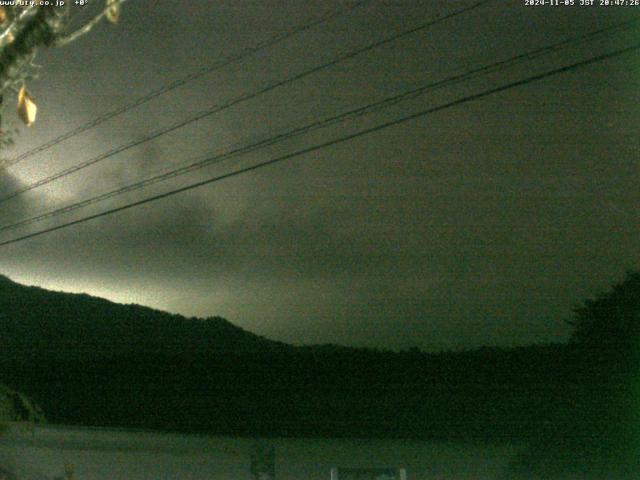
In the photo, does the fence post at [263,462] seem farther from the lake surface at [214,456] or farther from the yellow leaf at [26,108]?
the yellow leaf at [26,108]

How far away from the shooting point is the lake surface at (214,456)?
1347 centimetres

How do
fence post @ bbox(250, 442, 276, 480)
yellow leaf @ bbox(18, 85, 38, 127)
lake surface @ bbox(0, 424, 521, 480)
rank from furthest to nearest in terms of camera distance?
lake surface @ bbox(0, 424, 521, 480)
fence post @ bbox(250, 442, 276, 480)
yellow leaf @ bbox(18, 85, 38, 127)

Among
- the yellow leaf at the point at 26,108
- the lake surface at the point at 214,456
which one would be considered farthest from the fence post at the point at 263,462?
the yellow leaf at the point at 26,108

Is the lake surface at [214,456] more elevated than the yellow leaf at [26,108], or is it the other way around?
the yellow leaf at [26,108]

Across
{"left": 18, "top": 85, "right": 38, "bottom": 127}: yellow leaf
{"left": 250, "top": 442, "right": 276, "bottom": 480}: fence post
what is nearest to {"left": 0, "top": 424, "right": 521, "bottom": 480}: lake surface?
{"left": 250, "top": 442, "right": 276, "bottom": 480}: fence post

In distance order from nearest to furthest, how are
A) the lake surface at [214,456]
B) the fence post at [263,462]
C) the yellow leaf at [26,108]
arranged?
the yellow leaf at [26,108] < the fence post at [263,462] < the lake surface at [214,456]

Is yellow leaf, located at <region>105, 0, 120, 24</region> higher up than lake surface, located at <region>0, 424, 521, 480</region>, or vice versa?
yellow leaf, located at <region>105, 0, 120, 24</region>

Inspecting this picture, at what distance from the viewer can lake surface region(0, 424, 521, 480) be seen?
13.5 m

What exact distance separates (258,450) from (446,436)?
14.9ft

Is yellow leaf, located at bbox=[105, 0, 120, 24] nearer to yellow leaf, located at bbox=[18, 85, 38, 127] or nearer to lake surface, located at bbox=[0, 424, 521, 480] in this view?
yellow leaf, located at bbox=[18, 85, 38, 127]

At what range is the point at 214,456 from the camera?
49.9 feet

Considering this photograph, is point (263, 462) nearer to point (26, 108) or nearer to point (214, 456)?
point (214, 456)

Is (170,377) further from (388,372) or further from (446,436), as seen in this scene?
(446,436)

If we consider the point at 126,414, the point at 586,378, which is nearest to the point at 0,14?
the point at 586,378
